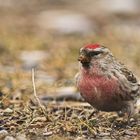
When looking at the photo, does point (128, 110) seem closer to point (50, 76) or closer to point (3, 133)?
point (3, 133)

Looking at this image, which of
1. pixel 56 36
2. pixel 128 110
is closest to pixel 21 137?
pixel 128 110

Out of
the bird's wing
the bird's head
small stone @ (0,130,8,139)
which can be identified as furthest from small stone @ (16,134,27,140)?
the bird's wing

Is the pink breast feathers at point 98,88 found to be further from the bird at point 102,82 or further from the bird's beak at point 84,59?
the bird's beak at point 84,59

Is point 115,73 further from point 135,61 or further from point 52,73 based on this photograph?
point 135,61

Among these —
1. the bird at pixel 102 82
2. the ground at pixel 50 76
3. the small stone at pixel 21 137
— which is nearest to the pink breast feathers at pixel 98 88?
the bird at pixel 102 82

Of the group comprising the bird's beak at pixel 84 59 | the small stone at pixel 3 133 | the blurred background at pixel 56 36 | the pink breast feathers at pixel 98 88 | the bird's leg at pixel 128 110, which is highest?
the blurred background at pixel 56 36

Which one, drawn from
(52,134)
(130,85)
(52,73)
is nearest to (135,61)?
(52,73)

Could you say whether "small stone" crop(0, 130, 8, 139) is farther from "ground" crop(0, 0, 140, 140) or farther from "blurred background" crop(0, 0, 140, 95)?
"blurred background" crop(0, 0, 140, 95)

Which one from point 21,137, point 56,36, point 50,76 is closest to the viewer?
point 21,137

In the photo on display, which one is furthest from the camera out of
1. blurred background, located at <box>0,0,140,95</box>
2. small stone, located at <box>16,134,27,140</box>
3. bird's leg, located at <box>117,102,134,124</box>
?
blurred background, located at <box>0,0,140,95</box>
